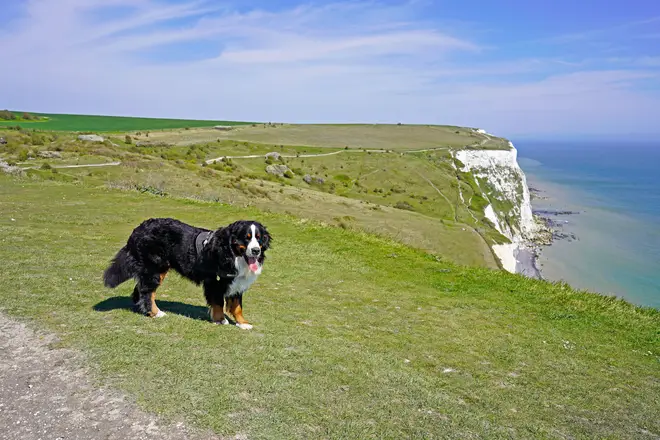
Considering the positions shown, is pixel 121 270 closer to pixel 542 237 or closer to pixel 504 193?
pixel 542 237

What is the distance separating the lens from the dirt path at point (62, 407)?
5.28 m

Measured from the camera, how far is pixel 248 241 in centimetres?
821

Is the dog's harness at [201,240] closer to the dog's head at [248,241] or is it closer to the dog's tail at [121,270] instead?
the dog's head at [248,241]

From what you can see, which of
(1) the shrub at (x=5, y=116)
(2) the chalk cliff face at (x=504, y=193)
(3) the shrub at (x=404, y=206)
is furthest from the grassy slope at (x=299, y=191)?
(1) the shrub at (x=5, y=116)

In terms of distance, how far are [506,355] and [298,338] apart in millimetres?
4198

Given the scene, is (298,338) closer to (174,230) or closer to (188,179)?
(174,230)

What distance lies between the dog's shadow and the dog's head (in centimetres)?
191

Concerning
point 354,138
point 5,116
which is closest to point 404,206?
point 354,138

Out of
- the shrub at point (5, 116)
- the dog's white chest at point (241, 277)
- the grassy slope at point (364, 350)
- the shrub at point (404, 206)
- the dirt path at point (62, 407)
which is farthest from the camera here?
the shrub at point (5, 116)

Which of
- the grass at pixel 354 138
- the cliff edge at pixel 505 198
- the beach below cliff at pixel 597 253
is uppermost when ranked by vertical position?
the grass at pixel 354 138

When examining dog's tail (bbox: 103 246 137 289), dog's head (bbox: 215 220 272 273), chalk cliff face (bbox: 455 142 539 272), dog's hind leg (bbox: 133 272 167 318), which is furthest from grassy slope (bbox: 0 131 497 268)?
dog's head (bbox: 215 220 272 273)

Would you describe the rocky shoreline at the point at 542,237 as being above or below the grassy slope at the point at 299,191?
below

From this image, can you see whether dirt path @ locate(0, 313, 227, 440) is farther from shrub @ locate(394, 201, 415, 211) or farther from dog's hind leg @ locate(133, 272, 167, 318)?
shrub @ locate(394, 201, 415, 211)

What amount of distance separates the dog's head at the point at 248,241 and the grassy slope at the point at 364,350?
4.77 feet
